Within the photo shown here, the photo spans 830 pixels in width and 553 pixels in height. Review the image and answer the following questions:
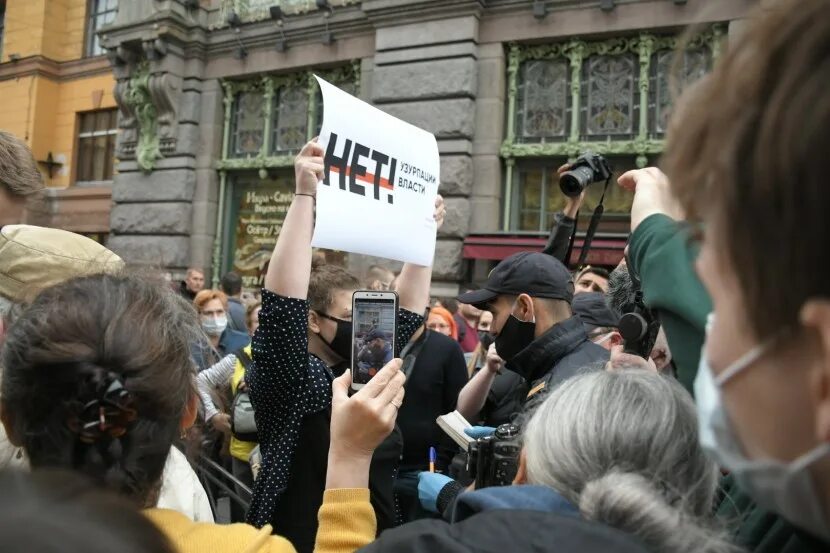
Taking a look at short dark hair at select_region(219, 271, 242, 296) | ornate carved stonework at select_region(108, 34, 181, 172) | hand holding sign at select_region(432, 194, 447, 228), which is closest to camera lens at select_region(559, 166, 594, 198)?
hand holding sign at select_region(432, 194, 447, 228)

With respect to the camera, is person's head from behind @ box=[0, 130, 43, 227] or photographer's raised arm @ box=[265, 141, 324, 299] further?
person's head from behind @ box=[0, 130, 43, 227]

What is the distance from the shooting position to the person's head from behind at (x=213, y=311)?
245 inches

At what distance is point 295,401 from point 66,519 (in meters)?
1.61

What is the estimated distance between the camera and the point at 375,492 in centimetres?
228

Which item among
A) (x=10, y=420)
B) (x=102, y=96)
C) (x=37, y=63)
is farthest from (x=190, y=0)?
(x=10, y=420)

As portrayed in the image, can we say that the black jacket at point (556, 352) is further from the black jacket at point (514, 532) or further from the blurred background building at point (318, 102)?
the blurred background building at point (318, 102)

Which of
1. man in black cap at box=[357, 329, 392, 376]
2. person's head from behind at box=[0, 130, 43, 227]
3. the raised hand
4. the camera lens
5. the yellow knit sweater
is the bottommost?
the yellow knit sweater

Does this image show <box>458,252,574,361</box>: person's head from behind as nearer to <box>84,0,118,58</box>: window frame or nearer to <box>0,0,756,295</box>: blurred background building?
<box>0,0,756,295</box>: blurred background building

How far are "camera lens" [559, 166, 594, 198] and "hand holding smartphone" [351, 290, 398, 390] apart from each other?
119 cm

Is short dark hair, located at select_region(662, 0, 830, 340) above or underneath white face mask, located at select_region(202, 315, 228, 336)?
above

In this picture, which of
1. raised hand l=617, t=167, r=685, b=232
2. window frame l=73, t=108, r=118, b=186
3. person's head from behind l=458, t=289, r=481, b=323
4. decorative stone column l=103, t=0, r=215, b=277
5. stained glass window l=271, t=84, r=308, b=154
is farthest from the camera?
window frame l=73, t=108, r=118, b=186

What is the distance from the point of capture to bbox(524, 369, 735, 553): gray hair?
105cm

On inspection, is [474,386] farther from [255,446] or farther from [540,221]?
[540,221]

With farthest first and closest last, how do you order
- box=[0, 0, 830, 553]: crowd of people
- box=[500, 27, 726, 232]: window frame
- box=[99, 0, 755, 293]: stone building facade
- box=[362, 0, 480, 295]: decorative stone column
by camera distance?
box=[362, 0, 480, 295]: decorative stone column, box=[99, 0, 755, 293]: stone building facade, box=[500, 27, 726, 232]: window frame, box=[0, 0, 830, 553]: crowd of people
